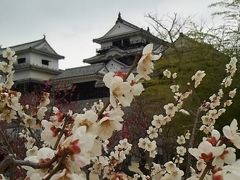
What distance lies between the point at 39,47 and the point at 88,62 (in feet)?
16.4

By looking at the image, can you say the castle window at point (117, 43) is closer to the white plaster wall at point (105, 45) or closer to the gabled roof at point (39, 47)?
the white plaster wall at point (105, 45)

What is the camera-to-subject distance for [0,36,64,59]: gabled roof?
32.2 meters

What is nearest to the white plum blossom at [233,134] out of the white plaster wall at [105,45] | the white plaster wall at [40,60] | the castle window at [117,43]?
the castle window at [117,43]

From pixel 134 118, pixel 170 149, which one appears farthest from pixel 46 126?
pixel 134 118

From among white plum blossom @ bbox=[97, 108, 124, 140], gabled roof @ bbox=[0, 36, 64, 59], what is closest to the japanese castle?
gabled roof @ bbox=[0, 36, 64, 59]

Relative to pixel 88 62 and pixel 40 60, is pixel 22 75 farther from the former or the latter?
pixel 88 62

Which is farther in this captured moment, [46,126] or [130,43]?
[130,43]

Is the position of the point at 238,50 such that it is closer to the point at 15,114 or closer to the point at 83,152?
the point at 15,114

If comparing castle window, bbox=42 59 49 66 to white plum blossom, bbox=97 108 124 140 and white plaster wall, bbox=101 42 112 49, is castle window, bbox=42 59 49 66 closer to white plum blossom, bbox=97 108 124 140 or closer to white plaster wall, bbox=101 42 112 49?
white plaster wall, bbox=101 42 112 49

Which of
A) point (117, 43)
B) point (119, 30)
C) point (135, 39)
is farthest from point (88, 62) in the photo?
point (135, 39)

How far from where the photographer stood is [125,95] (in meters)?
1.57

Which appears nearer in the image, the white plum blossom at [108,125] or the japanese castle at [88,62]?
the white plum blossom at [108,125]

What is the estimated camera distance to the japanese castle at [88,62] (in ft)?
84.7

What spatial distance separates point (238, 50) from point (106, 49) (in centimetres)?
1765
